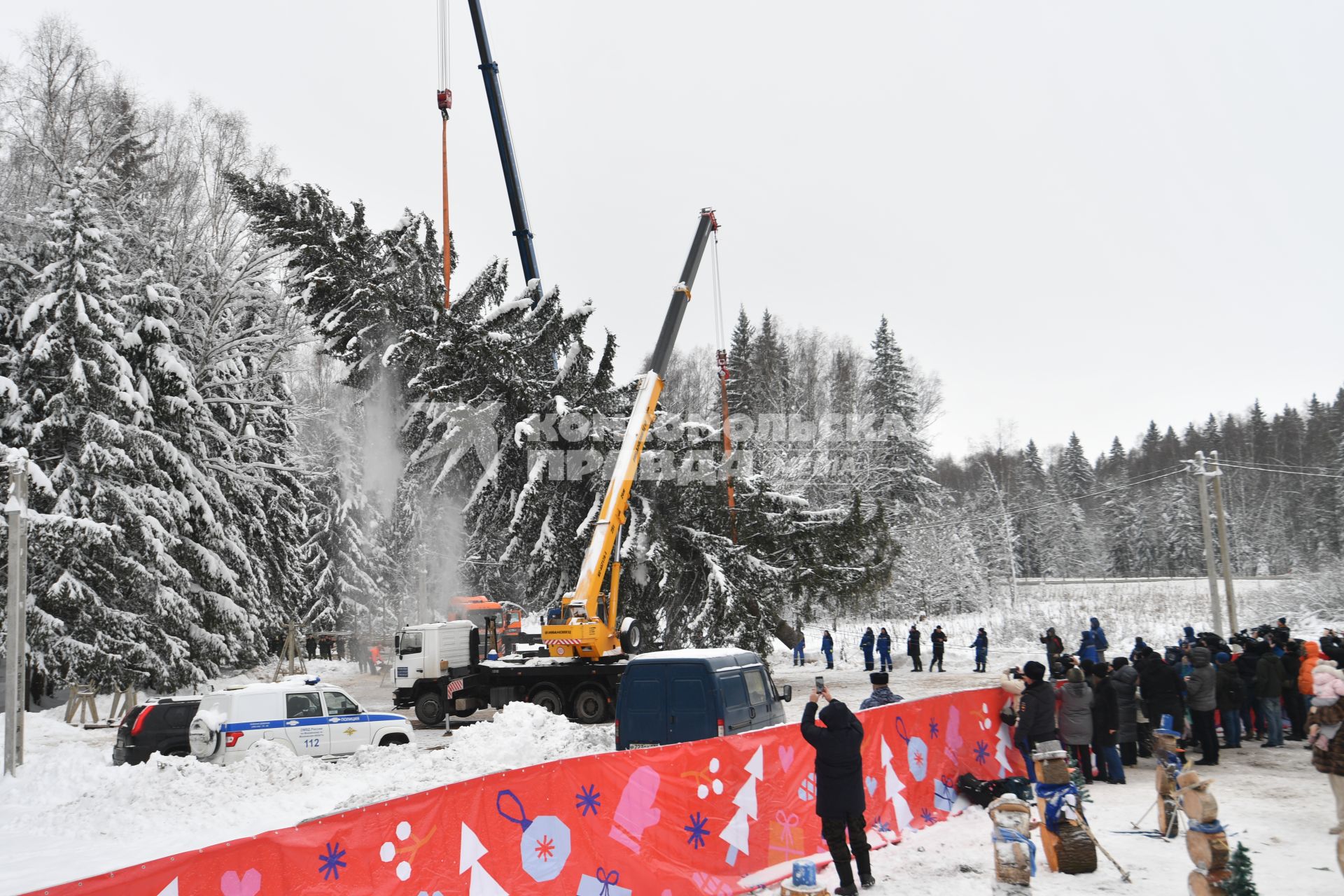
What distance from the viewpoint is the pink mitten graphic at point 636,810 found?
7.01 m

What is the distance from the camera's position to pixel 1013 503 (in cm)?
7138

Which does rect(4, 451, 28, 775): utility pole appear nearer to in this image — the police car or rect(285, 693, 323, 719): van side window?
the police car

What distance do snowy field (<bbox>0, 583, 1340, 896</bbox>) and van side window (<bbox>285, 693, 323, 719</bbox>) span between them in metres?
1.05

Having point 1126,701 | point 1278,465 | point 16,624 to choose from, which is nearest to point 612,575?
point 16,624

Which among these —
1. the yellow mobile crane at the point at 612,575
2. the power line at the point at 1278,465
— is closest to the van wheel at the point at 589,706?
the yellow mobile crane at the point at 612,575

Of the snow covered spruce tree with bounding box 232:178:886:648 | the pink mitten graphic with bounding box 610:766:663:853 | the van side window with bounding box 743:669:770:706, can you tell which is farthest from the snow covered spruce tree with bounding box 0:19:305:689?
the pink mitten graphic with bounding box 610:766:663:853

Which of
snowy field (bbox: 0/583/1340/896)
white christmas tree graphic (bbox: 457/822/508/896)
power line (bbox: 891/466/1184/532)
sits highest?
power line (bbox: 891/466/1184/532)

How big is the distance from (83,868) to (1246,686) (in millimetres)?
16542

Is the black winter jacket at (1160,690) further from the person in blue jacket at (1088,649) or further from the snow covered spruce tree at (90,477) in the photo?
the snow covered spruce tree at (90,477)

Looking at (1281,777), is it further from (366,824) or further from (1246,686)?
(366,824)

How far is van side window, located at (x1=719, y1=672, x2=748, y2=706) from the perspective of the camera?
40.6ft

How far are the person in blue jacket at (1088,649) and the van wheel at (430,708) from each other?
51.3 feet

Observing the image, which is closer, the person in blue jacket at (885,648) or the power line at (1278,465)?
the person in blue jacket at (885,648)

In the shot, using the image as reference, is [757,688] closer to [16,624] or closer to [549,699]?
[549,699]
